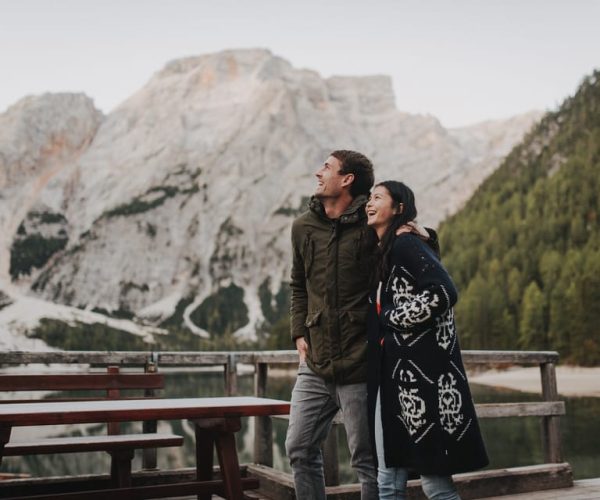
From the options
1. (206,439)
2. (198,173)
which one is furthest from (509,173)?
(206,439)

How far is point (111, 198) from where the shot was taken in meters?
169

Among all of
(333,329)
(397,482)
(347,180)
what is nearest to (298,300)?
(333,329)

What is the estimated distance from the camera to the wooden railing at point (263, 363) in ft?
18.9

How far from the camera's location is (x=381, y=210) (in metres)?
3.64

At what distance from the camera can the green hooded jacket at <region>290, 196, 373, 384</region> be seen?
3.74 metres

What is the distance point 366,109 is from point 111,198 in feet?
237

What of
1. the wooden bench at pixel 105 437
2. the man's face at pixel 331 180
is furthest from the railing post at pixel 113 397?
the man's face at pixel 331 180

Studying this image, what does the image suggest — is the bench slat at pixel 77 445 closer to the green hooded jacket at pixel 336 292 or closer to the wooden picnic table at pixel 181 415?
the wooden picnic table at pixel 181 415

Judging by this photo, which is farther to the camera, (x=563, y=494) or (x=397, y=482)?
(x=563, y=494)

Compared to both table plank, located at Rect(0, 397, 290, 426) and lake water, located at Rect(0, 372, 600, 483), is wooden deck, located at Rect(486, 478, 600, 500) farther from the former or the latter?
lake water, located at Rect(0, 372, 600, 483)

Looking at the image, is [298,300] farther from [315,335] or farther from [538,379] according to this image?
[538,379]

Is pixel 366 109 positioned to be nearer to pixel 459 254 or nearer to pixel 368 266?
pixel 459 254

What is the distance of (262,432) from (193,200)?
6358 inches

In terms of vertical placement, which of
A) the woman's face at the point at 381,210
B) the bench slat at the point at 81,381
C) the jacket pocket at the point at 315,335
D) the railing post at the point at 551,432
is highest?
the woman's face at the point at 381,210
